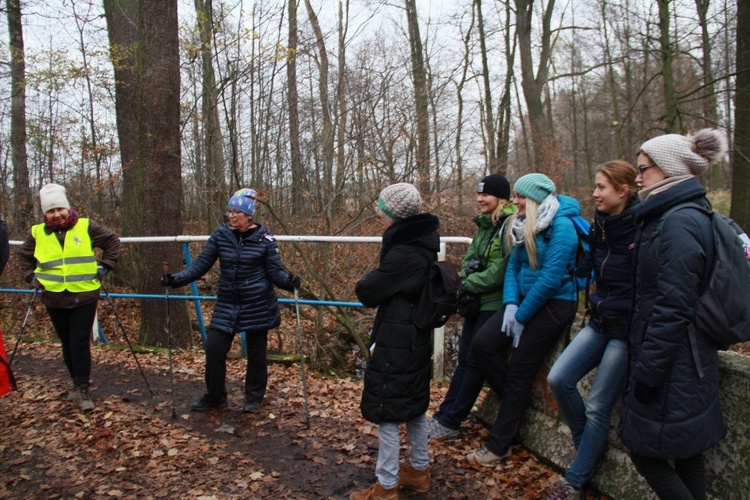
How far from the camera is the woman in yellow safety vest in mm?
4895

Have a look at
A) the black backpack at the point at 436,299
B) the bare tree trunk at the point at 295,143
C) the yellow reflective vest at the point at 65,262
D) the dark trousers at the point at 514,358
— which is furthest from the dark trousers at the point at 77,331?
the bare tree trunk at the point at 295,143

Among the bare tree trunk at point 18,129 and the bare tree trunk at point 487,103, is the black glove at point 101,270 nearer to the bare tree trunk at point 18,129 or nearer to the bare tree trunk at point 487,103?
the bare tree trunk at point 18,129

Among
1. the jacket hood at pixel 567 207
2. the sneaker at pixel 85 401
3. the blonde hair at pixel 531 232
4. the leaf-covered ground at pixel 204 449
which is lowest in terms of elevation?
the leaf-covered ground at pixel 204 449

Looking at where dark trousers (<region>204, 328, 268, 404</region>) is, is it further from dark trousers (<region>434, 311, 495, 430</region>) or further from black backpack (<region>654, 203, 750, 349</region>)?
black backpack (<region>654, 203, 750, 349</region>)

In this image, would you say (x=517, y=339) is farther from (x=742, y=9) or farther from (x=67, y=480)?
(x=742, y=9)

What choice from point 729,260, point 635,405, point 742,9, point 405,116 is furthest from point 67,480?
point 742,9

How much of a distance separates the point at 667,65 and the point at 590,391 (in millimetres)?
10750

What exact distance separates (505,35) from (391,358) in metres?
22.3

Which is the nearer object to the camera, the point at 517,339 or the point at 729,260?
the point at 729,260

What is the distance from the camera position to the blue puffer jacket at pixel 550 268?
3.59 metres

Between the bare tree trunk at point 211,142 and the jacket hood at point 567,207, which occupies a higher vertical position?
the bare tree trunk at point 211,142

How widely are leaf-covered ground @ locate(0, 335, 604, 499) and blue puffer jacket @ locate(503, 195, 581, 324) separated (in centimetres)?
112

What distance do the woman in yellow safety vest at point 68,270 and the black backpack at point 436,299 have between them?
3.20 metres

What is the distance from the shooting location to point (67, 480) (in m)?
3.88
